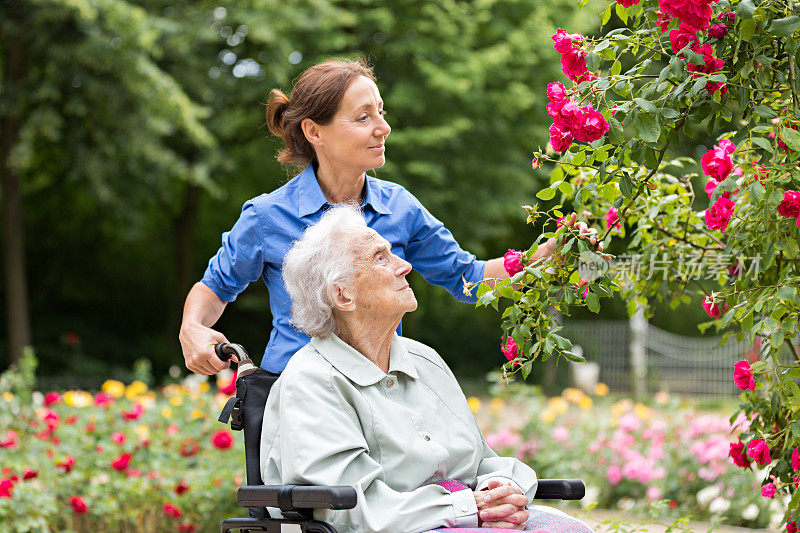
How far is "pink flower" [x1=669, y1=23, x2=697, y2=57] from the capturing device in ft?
6.91

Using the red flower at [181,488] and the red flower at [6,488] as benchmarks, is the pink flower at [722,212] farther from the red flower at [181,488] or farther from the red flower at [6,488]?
the red flower at [6,488]

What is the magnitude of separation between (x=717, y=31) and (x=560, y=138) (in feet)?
1.38

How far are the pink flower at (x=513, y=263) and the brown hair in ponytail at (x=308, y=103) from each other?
61 cm

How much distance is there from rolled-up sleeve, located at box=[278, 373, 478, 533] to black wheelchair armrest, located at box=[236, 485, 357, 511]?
0.18ft

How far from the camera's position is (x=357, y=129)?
2.52 meters

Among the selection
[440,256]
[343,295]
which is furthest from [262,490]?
[440,256]

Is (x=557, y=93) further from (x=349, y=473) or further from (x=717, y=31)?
(x=349, y=473)

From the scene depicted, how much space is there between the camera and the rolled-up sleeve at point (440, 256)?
278 cm

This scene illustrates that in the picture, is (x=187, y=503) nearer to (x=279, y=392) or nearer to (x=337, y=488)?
(x=279, y=392)

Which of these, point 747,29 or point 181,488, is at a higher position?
point 747,29

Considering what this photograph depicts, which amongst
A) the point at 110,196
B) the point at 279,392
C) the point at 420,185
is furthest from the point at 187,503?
the point at 420,185

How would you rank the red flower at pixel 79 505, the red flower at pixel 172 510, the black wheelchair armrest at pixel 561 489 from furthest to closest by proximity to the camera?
the red flower at pixel 172 510 → the red flower at pixel 79 505 → the black wheelchair armrest at pixel 561 489

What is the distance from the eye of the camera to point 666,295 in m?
3.11

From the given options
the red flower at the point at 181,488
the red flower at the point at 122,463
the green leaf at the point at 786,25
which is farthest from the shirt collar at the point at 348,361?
the red flower at the point at 122,463
